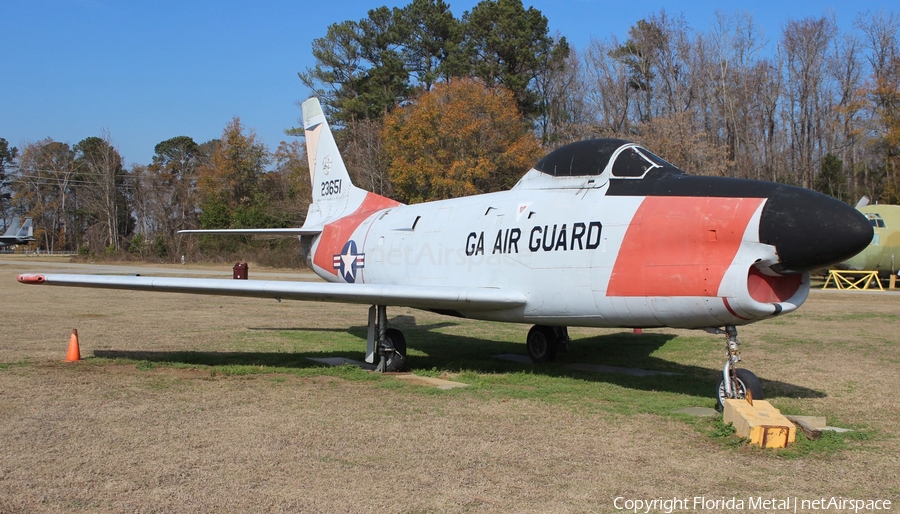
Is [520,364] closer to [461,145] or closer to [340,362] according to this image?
[340,362]

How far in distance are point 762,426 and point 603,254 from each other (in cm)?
267

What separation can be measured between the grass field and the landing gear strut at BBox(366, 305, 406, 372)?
35 centimetres

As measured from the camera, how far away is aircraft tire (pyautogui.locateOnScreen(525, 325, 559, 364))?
11.2 meters

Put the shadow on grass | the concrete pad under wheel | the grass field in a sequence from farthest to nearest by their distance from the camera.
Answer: the concrete pad under wheel → the shadow on grass → the grass field

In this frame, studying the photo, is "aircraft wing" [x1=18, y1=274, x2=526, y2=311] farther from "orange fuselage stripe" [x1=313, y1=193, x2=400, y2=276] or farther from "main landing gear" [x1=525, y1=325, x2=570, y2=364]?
"orange fuselage stripe" [x1=313, y1=193, x2=400, y2=276]

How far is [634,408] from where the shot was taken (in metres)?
7.63

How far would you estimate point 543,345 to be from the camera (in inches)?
444

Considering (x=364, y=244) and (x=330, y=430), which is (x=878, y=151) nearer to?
(x=364, y=244)

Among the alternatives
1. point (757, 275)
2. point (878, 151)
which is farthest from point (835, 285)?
point (757, 275)

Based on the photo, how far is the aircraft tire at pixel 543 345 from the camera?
11242mm

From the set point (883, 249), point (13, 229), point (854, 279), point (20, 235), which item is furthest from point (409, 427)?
point (13, 229)

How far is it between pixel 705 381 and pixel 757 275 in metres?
2.77

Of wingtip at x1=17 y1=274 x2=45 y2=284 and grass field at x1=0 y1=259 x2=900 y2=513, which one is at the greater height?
wingtip at x1=17 y1=274 x2=45 y2=284

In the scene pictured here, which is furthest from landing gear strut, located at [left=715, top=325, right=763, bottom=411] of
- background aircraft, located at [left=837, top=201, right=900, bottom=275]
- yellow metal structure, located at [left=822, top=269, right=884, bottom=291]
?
background aircraft, located at [left=837, top=201, right=900, bottom=275]
